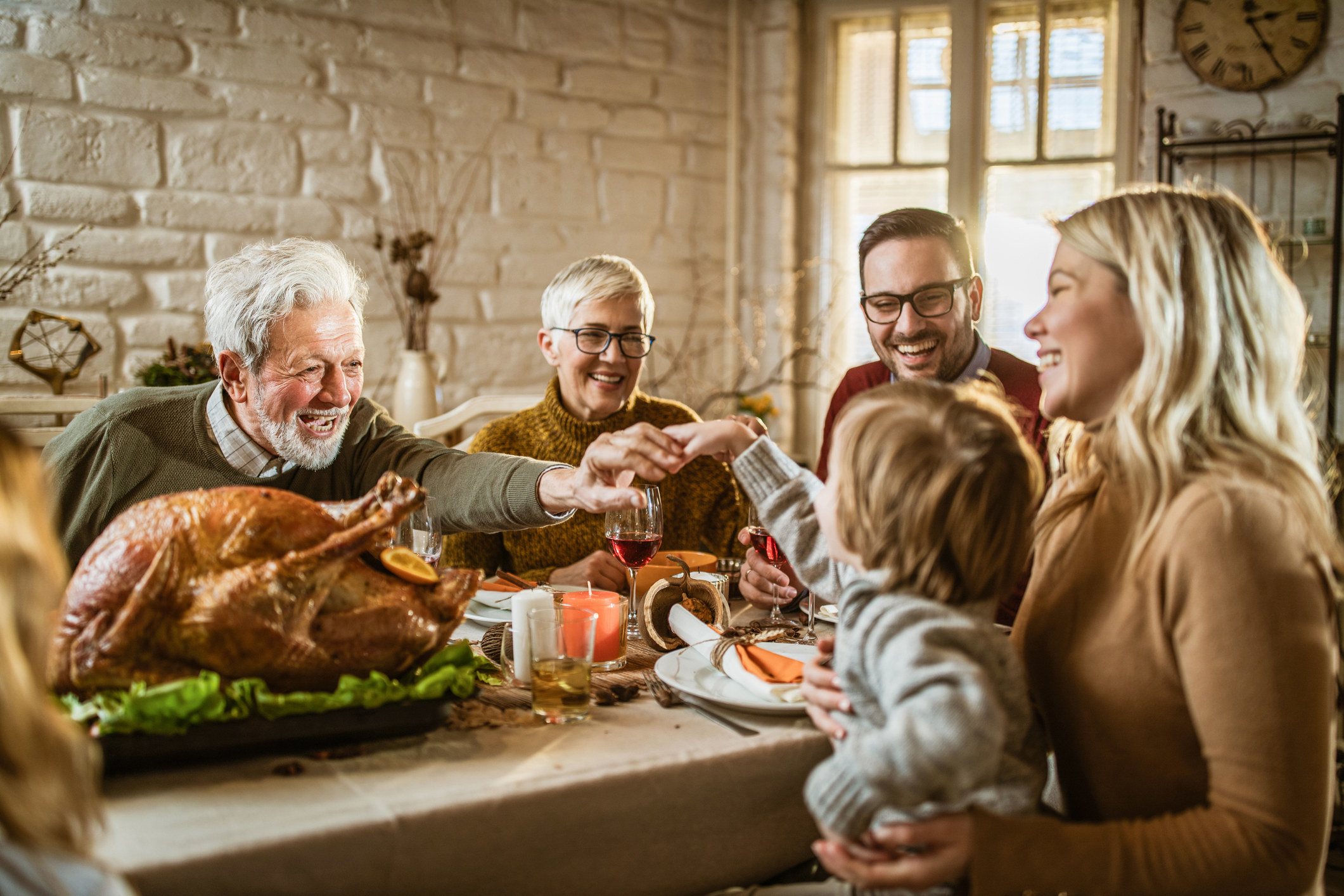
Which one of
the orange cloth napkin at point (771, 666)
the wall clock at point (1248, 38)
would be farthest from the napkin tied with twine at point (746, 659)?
the wall clock at point (1248, 38)

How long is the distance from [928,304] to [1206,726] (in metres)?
1.47

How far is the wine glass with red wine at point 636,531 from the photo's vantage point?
1650 mm

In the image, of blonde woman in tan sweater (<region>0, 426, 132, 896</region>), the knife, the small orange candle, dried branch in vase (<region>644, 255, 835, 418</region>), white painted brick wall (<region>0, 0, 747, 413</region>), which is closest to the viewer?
blonde woman in tan sweater (<region>0, 426, 132, 896</region>)

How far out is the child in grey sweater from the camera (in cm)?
100

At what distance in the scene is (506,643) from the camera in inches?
57.1

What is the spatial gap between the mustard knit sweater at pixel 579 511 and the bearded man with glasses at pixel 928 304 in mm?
518

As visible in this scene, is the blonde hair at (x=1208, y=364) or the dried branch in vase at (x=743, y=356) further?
the dried branch in vase at (x=743, y=356)

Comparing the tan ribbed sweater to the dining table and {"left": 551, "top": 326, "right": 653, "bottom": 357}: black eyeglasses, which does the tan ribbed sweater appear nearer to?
the dining table

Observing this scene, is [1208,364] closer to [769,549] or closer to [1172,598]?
[1172,598]

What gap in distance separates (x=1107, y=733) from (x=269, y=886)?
889 millimetres

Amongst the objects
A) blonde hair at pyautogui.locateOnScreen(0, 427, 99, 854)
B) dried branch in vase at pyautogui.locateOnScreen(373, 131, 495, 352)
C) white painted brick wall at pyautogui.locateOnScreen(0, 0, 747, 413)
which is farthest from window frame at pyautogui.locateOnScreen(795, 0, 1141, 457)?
blonde hair at pyautogui.locateOnScreen(0, 427, 99, 854)

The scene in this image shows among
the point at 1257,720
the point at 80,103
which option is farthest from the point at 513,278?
the point at 1257,720

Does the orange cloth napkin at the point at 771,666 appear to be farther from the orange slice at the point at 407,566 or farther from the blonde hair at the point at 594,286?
the blonde hair at the point at 594,286

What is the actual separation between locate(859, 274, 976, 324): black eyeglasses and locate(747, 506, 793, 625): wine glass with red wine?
2.67 feet
